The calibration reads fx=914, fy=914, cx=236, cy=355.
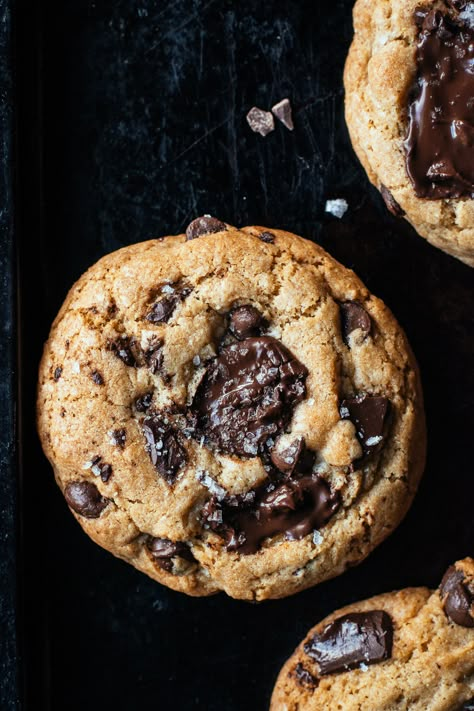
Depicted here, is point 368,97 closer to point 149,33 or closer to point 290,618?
point 149,33

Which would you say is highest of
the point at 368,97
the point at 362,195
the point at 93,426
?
the point at 368,97

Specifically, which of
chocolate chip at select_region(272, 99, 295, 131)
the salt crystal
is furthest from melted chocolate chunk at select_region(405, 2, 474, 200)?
chocolate chip at select_region(272, 99, 295, 131)

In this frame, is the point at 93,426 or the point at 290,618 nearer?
the point at 93,426

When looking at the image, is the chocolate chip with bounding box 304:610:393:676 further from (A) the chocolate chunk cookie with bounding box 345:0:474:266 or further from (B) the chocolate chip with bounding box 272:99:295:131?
(B) the chocolate chip with bounding box 272:99:295:131

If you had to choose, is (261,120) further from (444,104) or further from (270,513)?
(270,513)

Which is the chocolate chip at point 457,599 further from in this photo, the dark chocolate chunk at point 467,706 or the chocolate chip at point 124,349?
the chocolate chip at point 124,349

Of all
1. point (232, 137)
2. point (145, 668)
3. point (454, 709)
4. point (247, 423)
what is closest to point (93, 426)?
point (247, 423)

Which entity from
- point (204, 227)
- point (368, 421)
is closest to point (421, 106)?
point (204, 227)
